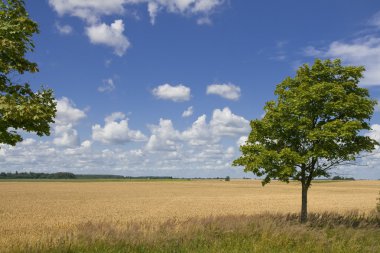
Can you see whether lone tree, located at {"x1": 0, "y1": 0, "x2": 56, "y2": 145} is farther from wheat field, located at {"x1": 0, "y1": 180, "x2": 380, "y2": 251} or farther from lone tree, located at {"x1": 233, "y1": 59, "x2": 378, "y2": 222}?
lone tree, located at {"x1": 233, "y1": 59, "x2": 378, "y2": 222}

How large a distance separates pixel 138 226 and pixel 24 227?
1406 centimetres

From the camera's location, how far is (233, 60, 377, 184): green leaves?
19.6m

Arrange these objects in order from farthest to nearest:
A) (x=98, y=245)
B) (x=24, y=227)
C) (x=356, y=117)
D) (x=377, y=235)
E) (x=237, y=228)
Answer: (x=24, y=227) → (x=356, y=117) → (x=377, y=235) → (x=237, y=228) → (x=98, y=245)

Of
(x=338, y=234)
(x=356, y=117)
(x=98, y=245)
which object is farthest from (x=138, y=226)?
(x=356, y=117)

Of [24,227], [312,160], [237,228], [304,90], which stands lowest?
[24,227]

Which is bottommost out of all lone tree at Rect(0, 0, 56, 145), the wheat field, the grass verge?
the wheat field

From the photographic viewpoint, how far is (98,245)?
39.5 feet

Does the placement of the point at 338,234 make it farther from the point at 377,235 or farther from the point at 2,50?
the point at 2,50

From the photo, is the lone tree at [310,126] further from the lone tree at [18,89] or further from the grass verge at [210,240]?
the lone tree at [18,89]

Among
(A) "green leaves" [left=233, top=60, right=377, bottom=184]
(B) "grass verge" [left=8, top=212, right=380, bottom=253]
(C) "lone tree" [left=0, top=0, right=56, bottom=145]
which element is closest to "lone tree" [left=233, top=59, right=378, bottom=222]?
(A) "green leaves" [left=233, top=60, right=377, bottom=184]

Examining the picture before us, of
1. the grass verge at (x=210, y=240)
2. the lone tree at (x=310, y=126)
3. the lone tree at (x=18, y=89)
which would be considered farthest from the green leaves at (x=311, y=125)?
the lone tree at (x=18, y=89)

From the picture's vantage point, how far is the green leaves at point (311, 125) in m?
19.6

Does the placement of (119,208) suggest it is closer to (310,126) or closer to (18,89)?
(310,126)

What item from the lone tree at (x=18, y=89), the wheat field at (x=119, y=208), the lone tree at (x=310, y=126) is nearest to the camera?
the lone tree at (x=18, y=89)
